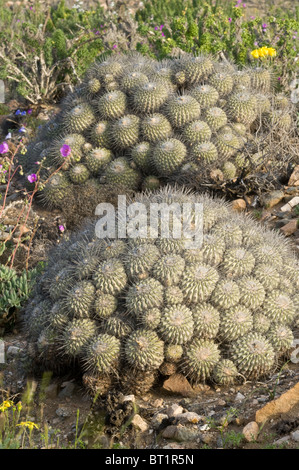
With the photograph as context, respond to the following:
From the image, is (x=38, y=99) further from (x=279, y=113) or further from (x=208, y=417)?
(x=208, y=417)

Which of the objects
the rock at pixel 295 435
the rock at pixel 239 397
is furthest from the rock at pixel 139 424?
the rock at pixel 295 435

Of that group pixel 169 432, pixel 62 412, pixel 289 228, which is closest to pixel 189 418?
pixel 169 432

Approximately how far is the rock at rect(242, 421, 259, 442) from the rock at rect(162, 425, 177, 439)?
15.3 inches

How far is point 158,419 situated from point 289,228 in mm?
2451

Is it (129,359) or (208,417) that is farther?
(129,359)

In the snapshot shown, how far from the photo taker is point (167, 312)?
3.87 m

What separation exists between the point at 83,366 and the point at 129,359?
0.35m

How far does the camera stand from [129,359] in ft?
12.6

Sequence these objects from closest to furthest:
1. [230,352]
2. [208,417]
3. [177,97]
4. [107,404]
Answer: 1. [208,417]
2. [107,404]
3. [230,352]
4. [177,97]

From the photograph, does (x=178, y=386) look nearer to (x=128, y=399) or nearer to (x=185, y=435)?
(x=128, y=399)

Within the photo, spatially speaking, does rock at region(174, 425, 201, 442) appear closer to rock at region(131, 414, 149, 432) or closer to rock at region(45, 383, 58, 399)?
rock at region(131, 414, 149, 432)

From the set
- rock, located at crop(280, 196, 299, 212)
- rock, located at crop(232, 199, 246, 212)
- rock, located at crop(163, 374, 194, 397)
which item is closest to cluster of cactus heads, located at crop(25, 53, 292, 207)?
rock, located at crop(232, 199, 246, 212)

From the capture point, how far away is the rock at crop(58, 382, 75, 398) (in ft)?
13.1
